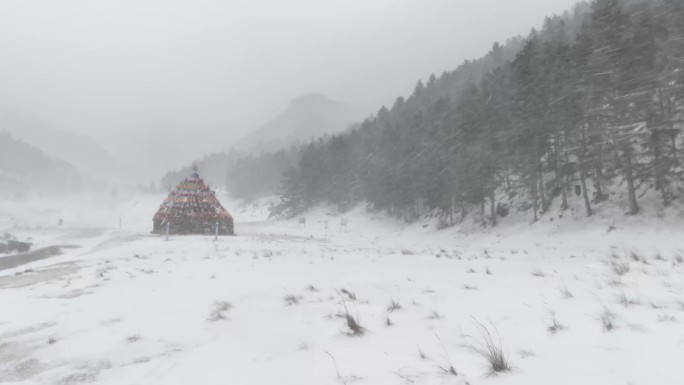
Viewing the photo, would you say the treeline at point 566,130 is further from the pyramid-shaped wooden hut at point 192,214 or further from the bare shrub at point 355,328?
the bare shrub at point 355,328

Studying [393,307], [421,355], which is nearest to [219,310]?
[393,307]

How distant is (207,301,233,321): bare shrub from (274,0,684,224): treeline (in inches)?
925

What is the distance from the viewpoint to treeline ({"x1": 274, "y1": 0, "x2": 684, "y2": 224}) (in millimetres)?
19938

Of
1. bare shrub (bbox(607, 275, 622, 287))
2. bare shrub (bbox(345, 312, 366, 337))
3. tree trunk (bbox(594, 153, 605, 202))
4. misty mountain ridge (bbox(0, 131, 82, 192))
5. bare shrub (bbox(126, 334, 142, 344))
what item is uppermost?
misty mountain ridge (bbox(0, 131, 82, 192))

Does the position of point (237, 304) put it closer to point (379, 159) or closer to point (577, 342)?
point (577, 342)

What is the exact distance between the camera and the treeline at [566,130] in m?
19.9

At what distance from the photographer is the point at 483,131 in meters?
32.7

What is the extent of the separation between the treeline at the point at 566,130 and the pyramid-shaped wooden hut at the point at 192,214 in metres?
22.5

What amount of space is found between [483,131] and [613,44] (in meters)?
12.8

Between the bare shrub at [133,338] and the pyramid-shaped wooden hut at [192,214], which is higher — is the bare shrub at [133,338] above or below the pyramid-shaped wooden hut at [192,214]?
below

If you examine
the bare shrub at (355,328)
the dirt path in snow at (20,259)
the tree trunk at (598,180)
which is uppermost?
the tree trunk at (598,180)

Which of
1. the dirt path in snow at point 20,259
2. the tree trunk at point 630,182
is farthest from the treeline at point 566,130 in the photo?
the dirt path in snow at point 20,259

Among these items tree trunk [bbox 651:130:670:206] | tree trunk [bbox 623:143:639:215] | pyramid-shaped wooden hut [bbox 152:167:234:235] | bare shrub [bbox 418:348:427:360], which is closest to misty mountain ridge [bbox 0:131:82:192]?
pyramid-shaped wooden hut [bbox 152:167:234:235]

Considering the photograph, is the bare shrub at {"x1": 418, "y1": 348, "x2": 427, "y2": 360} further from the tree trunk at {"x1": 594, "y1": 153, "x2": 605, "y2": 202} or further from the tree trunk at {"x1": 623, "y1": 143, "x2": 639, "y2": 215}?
the tree trunk at {"x1": 594, "y1": 153, "x2": 605, "y2": 202}
